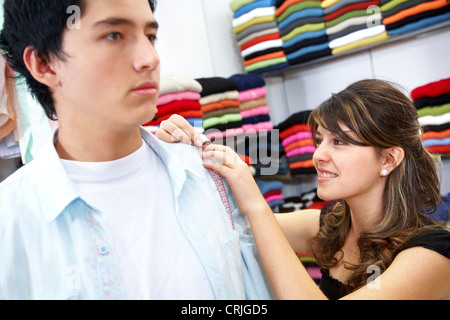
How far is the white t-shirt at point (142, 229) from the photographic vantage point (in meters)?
0.72

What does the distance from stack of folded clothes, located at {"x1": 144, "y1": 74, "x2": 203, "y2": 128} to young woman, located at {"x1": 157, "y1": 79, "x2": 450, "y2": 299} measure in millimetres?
576

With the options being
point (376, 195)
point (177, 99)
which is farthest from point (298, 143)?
point (376, 195)

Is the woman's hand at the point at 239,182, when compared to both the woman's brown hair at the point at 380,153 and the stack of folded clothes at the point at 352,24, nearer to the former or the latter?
the woman's brown hair at the point at 380,153

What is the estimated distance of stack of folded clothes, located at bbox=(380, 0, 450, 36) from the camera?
1.67m

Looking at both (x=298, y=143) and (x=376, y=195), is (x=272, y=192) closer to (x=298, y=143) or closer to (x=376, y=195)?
(x=298, y=143)

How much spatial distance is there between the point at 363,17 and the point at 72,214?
1.65 metres

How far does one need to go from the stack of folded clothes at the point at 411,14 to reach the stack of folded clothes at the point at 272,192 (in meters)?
0.88

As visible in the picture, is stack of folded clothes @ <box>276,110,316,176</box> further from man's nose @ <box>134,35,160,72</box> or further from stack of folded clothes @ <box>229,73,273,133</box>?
man's nose @ <box>134,35,160,72</box>

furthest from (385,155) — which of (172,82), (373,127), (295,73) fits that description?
(295,73)

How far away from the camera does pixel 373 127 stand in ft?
3.76

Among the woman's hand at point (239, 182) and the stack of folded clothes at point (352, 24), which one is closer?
the woman's hand at point (239, 182)

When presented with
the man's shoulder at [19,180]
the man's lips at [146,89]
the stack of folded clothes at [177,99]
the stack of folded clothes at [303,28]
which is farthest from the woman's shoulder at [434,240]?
the stack of folded clothes at [303,28]

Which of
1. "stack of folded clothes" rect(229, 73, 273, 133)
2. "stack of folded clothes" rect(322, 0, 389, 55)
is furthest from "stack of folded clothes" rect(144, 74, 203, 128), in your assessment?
"stack of folded clothes" rect(322, 0, 389, 55)

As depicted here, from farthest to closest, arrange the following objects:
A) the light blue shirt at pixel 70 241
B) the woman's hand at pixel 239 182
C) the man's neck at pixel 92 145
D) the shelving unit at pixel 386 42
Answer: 1. the shelving unit at pixel 386 42
2. the woman's hand at pixel 239 182
3. the man's neck at pixel 92 145
4. the light blue shirt at pixel 70 241
